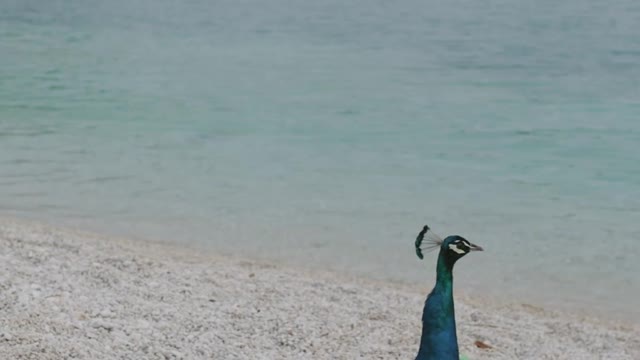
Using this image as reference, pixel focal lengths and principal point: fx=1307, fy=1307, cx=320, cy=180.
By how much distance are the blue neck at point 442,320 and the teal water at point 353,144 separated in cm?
413

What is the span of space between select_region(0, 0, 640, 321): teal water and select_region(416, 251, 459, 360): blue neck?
4.13 meters

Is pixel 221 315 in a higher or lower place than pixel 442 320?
lower

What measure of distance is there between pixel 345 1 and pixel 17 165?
18.8m

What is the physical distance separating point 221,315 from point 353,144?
6777mm

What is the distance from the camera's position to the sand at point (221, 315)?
6504 mm

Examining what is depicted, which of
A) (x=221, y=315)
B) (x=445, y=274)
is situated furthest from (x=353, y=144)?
(x=445, y=274)

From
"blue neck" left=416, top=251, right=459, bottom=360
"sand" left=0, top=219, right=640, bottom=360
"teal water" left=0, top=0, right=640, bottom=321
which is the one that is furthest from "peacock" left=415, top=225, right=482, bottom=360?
"teal water" left=0, top=0, right=640, bottom=321

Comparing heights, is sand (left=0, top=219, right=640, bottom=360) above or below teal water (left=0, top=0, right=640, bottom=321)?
above

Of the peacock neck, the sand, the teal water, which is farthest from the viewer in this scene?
the teal water

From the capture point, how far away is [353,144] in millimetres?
13984

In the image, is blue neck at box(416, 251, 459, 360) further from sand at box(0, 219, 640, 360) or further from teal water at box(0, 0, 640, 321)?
teal water at box(0, 0, 640, 321)

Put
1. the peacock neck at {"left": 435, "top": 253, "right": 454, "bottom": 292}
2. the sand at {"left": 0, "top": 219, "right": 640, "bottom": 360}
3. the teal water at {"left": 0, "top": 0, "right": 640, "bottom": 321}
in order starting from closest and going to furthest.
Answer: the peacock neck at {"left": 435, "top": 253, "right": 454, "bottom": 292}, the sand at {"left": 0, "top": 219, "right": 640, "bottom": 360}, the teal water at {"left": 0, "top": 0, "right": 640, "bottom": 321}

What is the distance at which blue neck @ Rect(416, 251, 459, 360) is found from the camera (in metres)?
4.75

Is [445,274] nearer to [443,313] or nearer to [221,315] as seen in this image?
[443,313]
